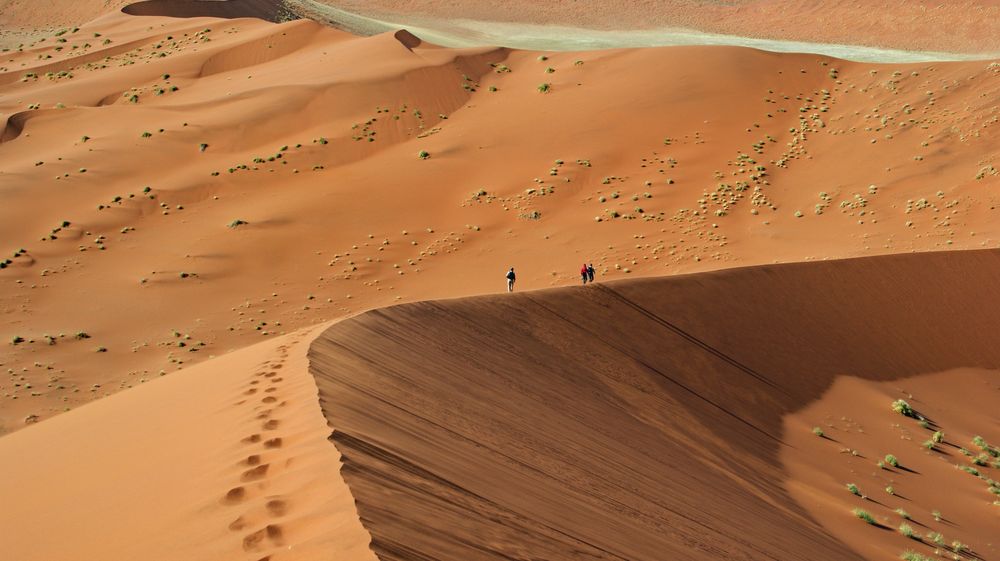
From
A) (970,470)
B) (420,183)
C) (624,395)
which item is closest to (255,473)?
(624,395)

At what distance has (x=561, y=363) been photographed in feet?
43.7

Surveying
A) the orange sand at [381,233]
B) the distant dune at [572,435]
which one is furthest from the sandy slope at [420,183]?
the distant dune at [572,435]

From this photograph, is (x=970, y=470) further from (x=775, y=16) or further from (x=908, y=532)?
(x=775, y=16)

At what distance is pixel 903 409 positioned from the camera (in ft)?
53.6

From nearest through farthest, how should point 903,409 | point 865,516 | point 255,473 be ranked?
point 255,473 < point 865,516 < point 903,409

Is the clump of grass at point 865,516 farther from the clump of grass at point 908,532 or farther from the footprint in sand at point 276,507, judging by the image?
the footprint in sand at point 276,507

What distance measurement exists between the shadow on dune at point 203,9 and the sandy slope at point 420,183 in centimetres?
1498

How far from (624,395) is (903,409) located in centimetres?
651

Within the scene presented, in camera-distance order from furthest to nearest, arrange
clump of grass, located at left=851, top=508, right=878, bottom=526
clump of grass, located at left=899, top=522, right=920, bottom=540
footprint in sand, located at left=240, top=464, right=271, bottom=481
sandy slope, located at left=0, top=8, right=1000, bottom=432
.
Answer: sandy slope, located at left=0, top=8, right=1000, bottom=432, clump of grass, located at left=851, top=508, right=878, bottom=526, clump of grass, located at left=899, top=522, right=920, bottom=540, footprint in sand, located at left=240, top=464, right=271, bottom=481

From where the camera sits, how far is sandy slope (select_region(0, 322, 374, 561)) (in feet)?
15.4

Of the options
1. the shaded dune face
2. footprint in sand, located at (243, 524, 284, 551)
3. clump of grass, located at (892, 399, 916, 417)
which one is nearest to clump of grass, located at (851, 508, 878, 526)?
the shaded dune face

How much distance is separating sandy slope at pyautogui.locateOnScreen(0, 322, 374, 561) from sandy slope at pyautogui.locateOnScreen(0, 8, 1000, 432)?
8.57 m

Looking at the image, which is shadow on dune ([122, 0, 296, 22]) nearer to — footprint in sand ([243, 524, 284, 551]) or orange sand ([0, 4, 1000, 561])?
orange sand ([0, 4, 1000, 561])

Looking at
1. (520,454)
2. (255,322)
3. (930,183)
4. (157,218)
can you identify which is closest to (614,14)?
(930,183)
